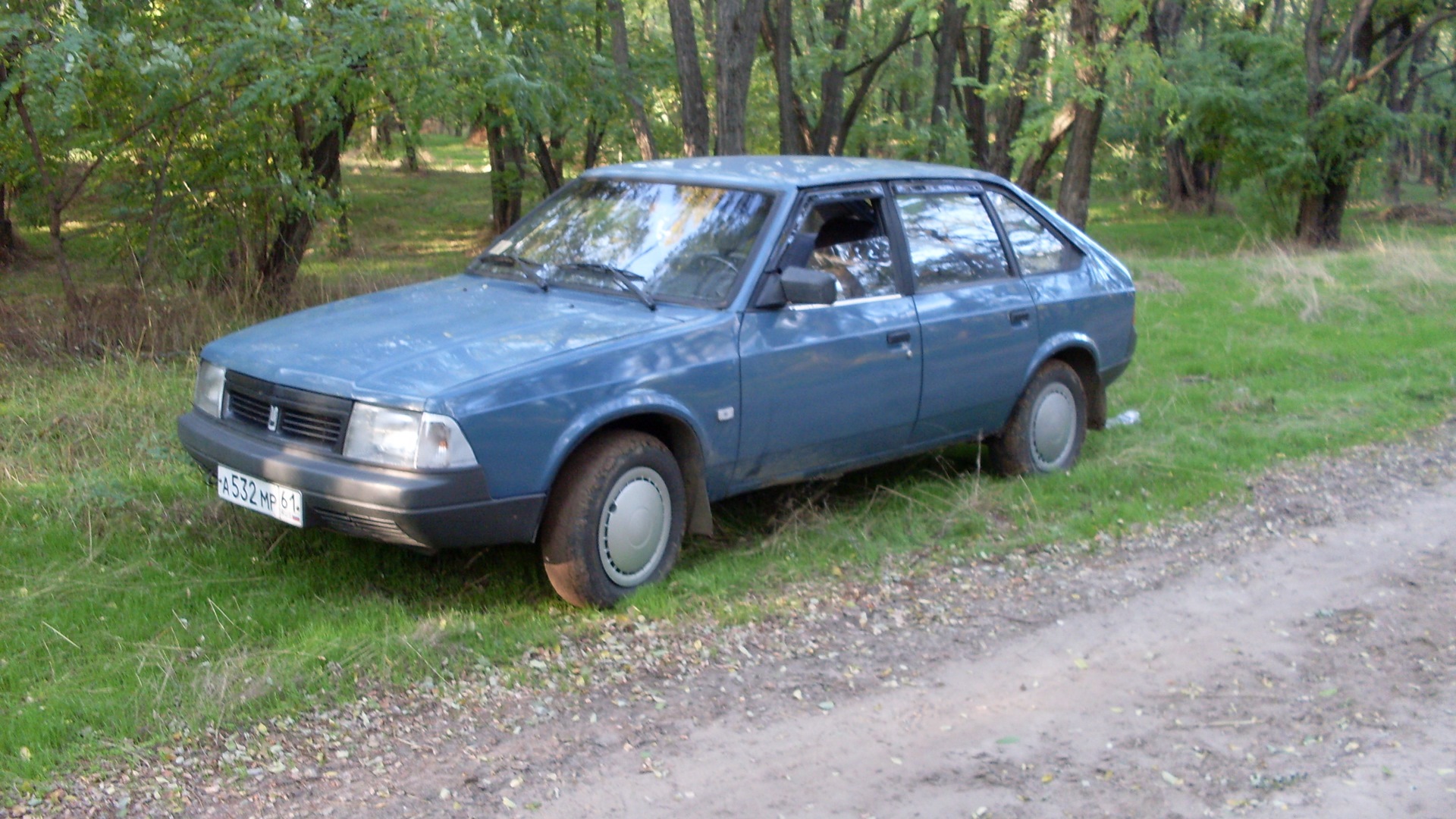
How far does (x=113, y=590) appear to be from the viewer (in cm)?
510

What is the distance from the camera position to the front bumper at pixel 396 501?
441cm

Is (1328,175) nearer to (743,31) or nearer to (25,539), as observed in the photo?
(743,31)

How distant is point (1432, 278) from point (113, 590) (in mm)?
13733

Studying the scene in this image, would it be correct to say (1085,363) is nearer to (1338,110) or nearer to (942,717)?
(942,717)

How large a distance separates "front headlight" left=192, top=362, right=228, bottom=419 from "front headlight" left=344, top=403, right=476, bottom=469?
0.87 m

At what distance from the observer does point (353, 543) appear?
5.61 m

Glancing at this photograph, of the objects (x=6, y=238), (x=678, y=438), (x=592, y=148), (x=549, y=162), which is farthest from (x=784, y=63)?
(x=678, y=438)

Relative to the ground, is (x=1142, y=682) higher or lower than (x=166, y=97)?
lower

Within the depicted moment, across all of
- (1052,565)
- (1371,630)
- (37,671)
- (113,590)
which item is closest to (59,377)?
(113,590)

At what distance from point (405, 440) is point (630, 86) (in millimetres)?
13188

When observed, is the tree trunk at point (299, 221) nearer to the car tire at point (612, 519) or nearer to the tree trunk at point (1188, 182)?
the car tire at point (612, 519)

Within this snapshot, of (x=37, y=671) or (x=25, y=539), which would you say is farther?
(x=25, y=539)

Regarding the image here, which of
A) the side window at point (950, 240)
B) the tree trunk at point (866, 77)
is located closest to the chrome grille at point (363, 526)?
the side window at point (950, 240)

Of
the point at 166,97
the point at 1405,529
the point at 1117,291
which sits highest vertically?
the point at 166,97
